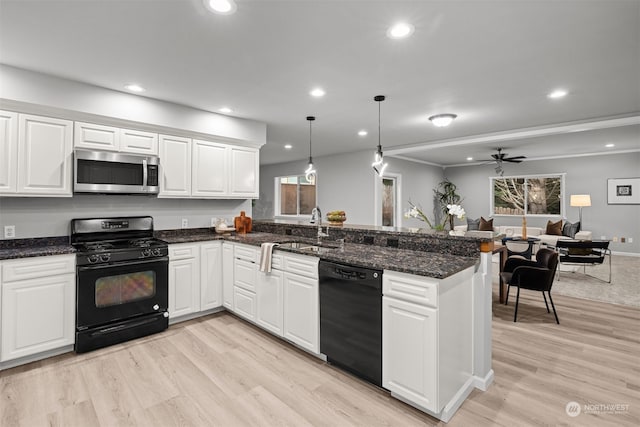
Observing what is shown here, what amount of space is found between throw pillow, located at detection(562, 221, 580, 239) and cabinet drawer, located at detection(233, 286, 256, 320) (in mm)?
7571

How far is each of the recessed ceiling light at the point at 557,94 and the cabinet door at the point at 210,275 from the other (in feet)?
13.3

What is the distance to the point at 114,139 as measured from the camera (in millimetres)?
3256

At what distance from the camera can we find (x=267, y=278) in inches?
122

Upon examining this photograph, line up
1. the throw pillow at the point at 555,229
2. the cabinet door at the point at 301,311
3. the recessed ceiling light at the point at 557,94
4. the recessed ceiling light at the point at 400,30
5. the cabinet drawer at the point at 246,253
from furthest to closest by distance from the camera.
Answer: the throw pillow at the point at 555,229 < the recessed ceiling light at the point at 557,94 < the cabinet drawer at the point at 246,253 < the cabinet door at the point at 301,311 < the recessed ceiling light at the point at 400,30

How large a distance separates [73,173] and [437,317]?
10.9ft

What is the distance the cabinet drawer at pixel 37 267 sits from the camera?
251cm

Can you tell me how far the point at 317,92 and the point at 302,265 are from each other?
1869 millimetres

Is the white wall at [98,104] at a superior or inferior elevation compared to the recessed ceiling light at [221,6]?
inferior

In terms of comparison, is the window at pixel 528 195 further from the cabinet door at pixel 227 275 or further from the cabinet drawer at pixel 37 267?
the cabinet drawer at pixel 37 267

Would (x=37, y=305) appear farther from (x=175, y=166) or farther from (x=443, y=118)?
(x=443, y=118)

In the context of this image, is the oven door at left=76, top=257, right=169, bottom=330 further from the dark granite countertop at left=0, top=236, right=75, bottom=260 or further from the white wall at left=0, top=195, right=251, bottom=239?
the white wall at left=0, top=195, right=251, bottom=239

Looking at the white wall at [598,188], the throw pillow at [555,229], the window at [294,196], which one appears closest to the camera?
the white wall at [598,188]

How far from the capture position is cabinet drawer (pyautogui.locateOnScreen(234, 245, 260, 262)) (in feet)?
10.8

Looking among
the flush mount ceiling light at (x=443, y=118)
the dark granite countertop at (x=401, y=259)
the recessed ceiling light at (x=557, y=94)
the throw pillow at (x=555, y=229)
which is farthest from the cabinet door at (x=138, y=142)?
the throw pillow at (x=555, y=229)
